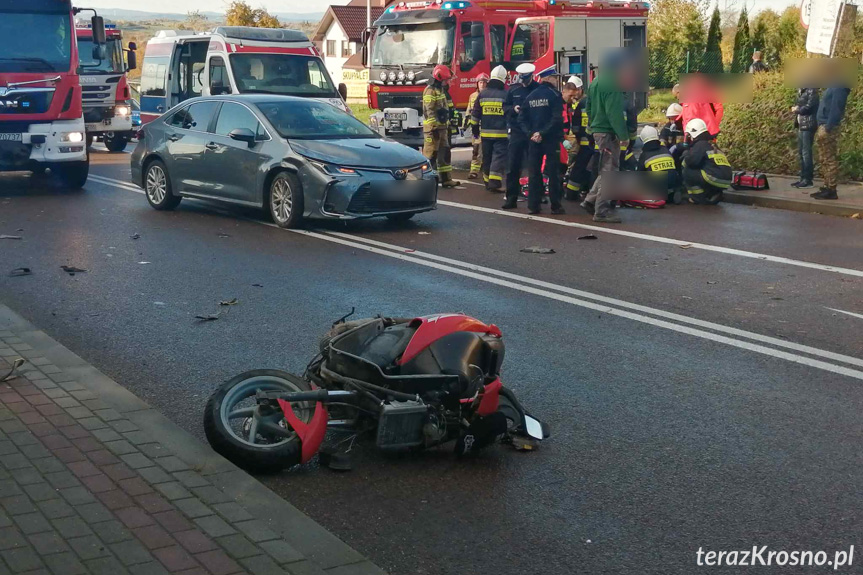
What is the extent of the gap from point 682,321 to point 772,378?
1567mm

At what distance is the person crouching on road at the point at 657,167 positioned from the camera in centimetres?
1520

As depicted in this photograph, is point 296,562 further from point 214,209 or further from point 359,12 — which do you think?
point 359,12

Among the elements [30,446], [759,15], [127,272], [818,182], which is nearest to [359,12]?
[759,15]

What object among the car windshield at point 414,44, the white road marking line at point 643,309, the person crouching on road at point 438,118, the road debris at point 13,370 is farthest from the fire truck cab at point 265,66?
the road debris at point 13,370

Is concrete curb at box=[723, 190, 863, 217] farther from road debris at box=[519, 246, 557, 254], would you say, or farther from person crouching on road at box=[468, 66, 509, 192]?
road debris at box=[519, 246, 557, 254]

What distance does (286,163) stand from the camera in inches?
505

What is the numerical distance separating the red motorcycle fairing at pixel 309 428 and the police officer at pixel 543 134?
938 centimetres

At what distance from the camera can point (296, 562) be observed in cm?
384

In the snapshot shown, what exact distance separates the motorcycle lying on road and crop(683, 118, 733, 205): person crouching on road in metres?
10.7

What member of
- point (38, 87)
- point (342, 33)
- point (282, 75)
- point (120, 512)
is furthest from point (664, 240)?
point (342, 33)

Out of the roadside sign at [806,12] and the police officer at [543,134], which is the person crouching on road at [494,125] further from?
the roadside sign at [806,12]

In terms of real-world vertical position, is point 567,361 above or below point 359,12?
below

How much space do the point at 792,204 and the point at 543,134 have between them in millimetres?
3740

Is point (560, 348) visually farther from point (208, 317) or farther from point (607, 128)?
point (607, 128)
